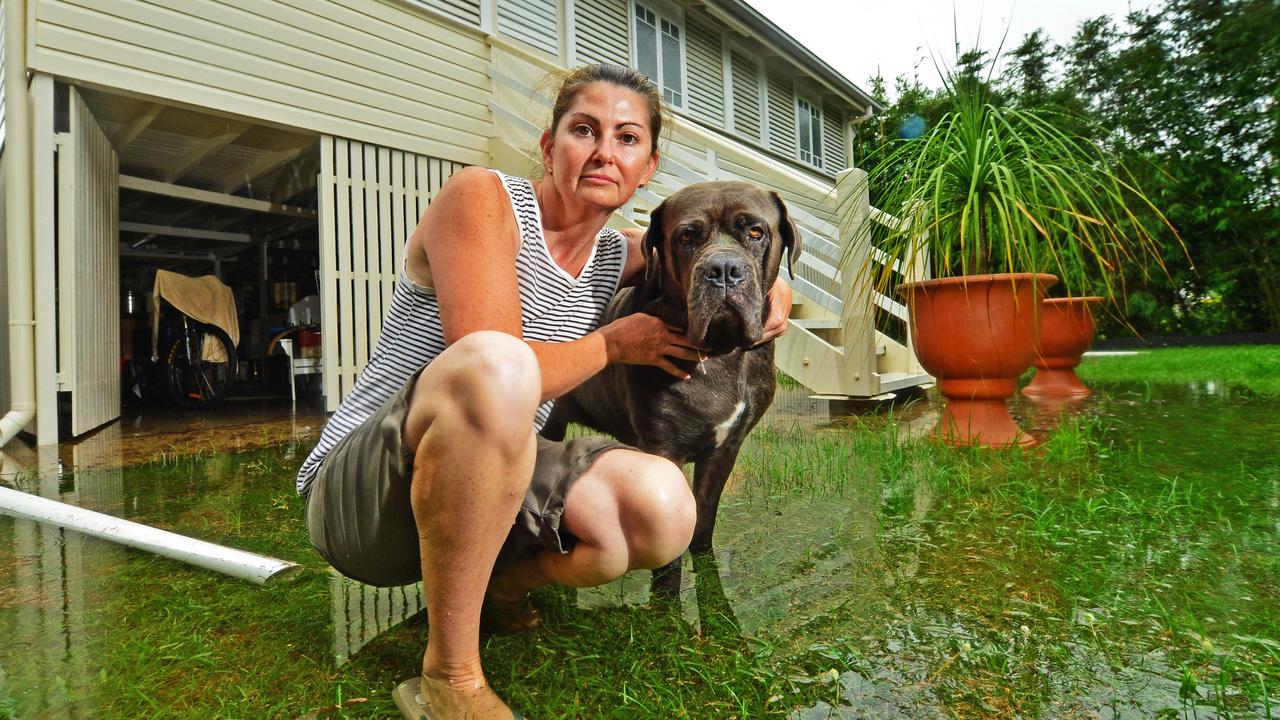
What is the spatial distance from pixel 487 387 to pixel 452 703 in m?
0.56

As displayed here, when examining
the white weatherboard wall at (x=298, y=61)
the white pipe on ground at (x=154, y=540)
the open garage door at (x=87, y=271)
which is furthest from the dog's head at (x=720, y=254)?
the white weatherboard wall at (x=298, y=61)

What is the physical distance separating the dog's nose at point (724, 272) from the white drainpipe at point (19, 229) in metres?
5.04

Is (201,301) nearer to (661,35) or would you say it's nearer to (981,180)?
(981,180)

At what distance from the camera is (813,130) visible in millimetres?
14523

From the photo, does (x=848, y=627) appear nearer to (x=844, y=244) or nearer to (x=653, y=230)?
(x=653, y=230)

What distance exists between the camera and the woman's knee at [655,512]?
4.42ft

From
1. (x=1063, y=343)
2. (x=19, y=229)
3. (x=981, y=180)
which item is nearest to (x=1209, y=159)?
(x=1063, y=343)

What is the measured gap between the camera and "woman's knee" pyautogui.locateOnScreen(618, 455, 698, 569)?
4.42ft

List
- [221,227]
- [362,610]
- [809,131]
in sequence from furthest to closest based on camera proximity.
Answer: [809,131] < [221,227] < [362,610]

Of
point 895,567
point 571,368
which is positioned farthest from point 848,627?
point 571,368

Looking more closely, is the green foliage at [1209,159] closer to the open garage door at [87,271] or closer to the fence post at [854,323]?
the fence post at [854,323]

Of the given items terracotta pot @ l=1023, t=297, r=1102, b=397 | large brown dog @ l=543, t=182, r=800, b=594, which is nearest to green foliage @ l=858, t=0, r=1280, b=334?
terracotta pot @ l=1023, t=297, r=1102, b=397

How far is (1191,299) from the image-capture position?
41.9ft

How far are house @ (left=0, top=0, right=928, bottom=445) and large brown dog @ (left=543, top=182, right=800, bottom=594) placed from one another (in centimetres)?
165
